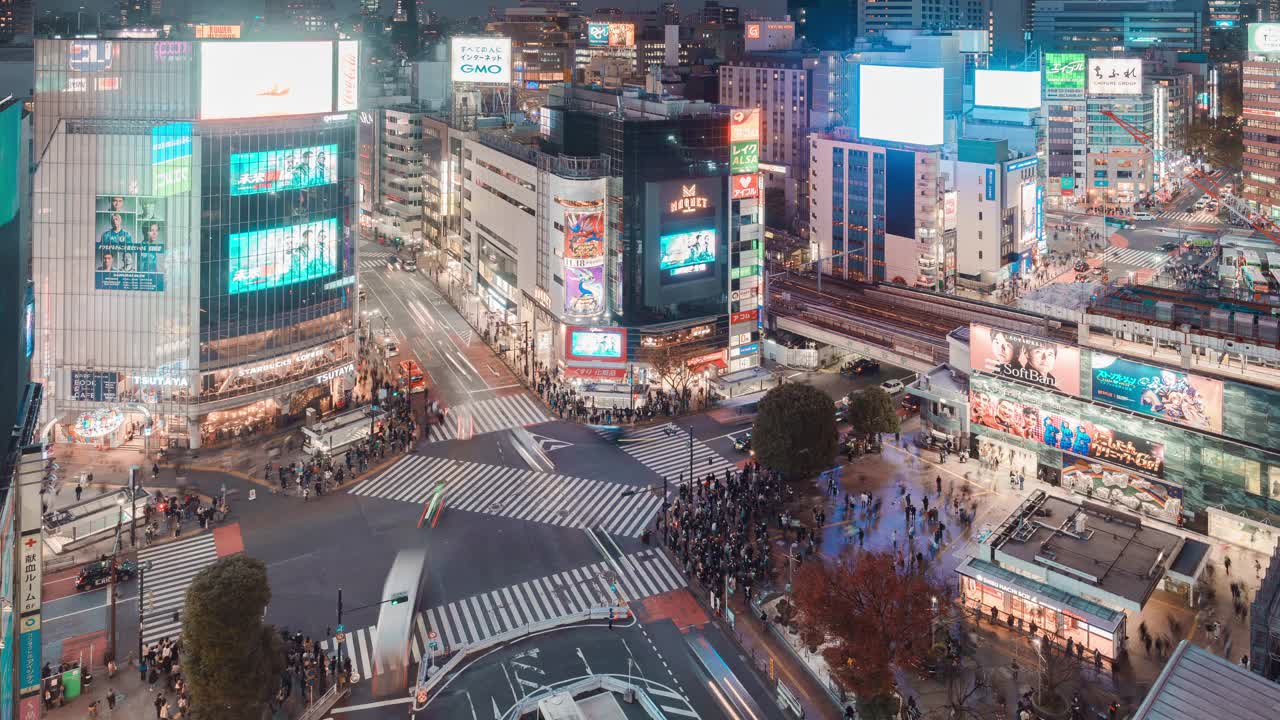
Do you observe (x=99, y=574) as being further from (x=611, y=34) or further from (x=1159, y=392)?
(x=611, y=34)

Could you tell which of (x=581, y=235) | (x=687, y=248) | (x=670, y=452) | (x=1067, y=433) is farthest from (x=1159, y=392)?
(x=581, y=235)

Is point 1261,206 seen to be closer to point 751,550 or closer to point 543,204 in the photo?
point 543,204

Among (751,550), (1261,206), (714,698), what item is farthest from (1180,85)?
(714,698)

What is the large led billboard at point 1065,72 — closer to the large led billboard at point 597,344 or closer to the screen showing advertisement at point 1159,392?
the large led billboard at point 597,344

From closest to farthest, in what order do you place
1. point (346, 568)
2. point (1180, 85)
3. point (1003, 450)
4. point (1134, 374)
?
point (346, 568) → point (1134, 374) → point (1003, 450) → point (1180, 85)

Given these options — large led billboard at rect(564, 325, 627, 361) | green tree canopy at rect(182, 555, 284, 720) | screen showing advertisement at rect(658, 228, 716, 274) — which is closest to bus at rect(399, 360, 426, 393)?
large led billboard at rect(564, 325, 627, 361)

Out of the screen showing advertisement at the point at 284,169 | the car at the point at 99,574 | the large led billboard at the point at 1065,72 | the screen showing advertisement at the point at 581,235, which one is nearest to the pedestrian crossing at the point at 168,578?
the car at the point at 99,574

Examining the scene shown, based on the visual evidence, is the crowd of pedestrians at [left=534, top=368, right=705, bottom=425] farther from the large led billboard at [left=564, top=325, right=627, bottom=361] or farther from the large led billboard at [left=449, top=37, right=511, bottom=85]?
the large led billboard at [left=449, top=37, right=511, bottom=85]
